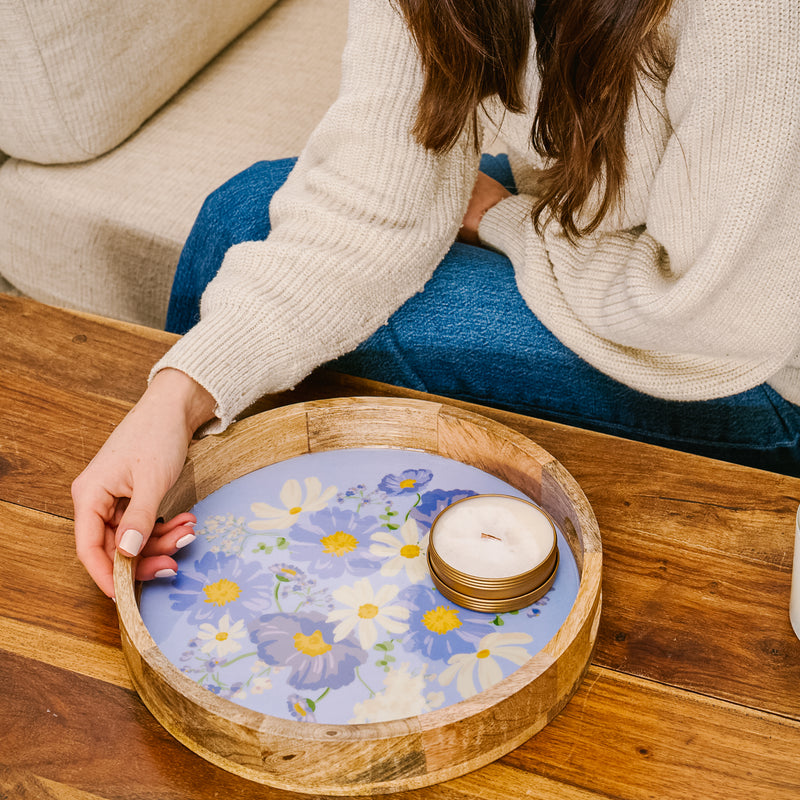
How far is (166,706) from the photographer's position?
56 centimetres

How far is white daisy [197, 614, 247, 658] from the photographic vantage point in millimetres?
615

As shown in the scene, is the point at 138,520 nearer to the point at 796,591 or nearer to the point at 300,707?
the point at 300,707

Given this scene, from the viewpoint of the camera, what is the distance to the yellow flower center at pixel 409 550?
0.69 meters

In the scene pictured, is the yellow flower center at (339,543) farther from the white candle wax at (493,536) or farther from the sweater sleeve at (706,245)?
the sweater sleeve at (706,245)

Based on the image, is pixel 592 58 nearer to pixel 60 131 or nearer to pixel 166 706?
pixel 166 706

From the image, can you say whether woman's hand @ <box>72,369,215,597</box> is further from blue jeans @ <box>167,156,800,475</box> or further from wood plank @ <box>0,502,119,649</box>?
blue jeans @ <box>167,156,800,475</box>

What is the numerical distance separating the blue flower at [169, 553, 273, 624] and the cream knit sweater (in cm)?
15

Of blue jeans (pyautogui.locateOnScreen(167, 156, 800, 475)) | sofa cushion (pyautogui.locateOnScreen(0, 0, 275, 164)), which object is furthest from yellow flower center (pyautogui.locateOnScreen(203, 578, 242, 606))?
sofa cushion (pyautogui.locateOnScreen(0, 0, 275, 164))

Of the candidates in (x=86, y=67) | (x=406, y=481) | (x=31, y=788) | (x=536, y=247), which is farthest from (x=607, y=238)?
(x=86, y=67)

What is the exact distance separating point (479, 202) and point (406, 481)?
50cm

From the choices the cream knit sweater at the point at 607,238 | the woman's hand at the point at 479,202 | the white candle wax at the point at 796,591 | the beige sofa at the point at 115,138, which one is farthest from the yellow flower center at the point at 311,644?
the beige sofa at the point at 115,138

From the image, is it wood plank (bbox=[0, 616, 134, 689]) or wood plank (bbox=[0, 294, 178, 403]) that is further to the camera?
wood plank (bbox=[0, 294, 178, 403])

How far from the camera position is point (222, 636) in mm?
625

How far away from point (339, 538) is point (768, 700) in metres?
0.33
